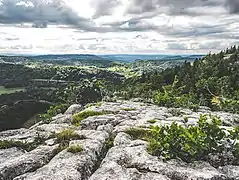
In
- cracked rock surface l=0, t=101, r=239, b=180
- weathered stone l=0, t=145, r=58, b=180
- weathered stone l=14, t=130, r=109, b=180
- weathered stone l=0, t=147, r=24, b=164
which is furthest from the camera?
weathered stone l=0, t=147, r=24, b=164

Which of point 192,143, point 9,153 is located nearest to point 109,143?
point 192,143

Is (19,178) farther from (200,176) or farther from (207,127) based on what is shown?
(207,127)

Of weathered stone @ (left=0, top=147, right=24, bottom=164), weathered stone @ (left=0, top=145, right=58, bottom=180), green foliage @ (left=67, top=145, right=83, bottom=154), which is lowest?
weathered stone @ (left=0, top=147, right=24, bottom=164)

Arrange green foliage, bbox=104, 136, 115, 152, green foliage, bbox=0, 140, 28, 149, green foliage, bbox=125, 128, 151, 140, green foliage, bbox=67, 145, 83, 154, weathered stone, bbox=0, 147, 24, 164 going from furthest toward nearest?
green foliage, bbox=125, 128, 151, 140 < green foliage, bbox=0, 140, 28, 149 < green foliage, bbox=104, 136, 115, 152 < weathered stone, bbox=0, 147, 24, 164 < green foliage, bbox=67, 145, 83, 154

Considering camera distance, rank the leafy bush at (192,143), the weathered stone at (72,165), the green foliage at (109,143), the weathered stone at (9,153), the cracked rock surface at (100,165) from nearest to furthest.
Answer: the weathered stone at (72,165), the cracked rock surface at (100,165), the leafy bush at (192,143), the weathered stone at (9,153), the green foliage at (109,143)

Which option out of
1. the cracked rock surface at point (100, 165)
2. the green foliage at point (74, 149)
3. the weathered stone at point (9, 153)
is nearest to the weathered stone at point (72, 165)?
the cracked rock surface at point (100, 165)

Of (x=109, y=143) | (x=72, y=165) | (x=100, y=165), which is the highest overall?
(x=72, y=165)

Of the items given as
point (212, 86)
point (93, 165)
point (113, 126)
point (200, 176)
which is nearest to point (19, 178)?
point (93, 165)

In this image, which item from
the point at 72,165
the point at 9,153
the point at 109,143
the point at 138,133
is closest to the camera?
the point at 72,165

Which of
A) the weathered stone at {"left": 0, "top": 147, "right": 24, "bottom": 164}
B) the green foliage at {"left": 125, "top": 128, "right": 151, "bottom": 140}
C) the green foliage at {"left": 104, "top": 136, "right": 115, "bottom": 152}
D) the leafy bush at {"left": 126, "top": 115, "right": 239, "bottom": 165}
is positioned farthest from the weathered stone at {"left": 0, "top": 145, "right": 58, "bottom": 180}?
the green foliage at {"left": 125, "top": 128, "right": 151, "bottom": 140}

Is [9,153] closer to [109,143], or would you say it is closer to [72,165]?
[72,165]

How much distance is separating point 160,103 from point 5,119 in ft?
385

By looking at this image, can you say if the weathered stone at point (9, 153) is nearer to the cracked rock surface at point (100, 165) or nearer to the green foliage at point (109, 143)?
the cracked rock surface at point (100, 165)

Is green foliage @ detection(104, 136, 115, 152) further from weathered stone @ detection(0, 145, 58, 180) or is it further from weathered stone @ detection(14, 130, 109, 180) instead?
weathered stone @ detection(0, 145, 58, 180)
